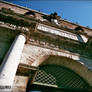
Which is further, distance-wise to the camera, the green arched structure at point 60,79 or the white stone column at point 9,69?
the green arched structure at point 60,79

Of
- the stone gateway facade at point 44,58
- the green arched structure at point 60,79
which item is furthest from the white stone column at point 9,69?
the green arched structure at point 60,79

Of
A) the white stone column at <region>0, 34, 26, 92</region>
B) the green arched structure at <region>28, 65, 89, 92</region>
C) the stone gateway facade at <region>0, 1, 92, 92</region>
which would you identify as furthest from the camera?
the green arched structure at <region>28, 65, 89, 92</region>

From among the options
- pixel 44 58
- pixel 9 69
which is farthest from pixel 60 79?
pixel 9 69

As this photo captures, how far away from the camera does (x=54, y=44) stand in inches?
227

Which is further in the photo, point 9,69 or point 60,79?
point 60,79

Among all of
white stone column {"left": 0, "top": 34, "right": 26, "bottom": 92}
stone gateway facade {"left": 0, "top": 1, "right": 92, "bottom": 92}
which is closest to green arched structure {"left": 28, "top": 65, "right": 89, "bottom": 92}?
stone gateway facade {"left": 0, "top": 1, "right": 92, "bottom": 92}

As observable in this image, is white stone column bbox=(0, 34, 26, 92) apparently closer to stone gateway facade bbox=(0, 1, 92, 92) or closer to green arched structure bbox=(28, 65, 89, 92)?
stone gateway facade bbox=(0, 1, 92, 92)

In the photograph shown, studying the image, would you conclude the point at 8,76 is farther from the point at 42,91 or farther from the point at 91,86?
the point at 91,86

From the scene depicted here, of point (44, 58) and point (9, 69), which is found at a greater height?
point (44, 58)

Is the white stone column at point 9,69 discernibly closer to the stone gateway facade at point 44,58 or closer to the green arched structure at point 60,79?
the stone gateway facade at point 44,58

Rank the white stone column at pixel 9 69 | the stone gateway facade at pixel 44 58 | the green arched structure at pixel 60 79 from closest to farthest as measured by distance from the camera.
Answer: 1. the white stone column at pixel 9 69
2. the stone gateway facade at pixel 44 58
3. the green arched structure at pixel 60 79

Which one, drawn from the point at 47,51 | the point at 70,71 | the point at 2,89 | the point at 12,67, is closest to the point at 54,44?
the point at 47,51

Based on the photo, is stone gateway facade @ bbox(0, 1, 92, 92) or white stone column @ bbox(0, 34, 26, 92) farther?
stone gateway facade @ bbox(0, 1, 92, 92)

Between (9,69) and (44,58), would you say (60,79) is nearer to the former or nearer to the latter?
(44,58)
